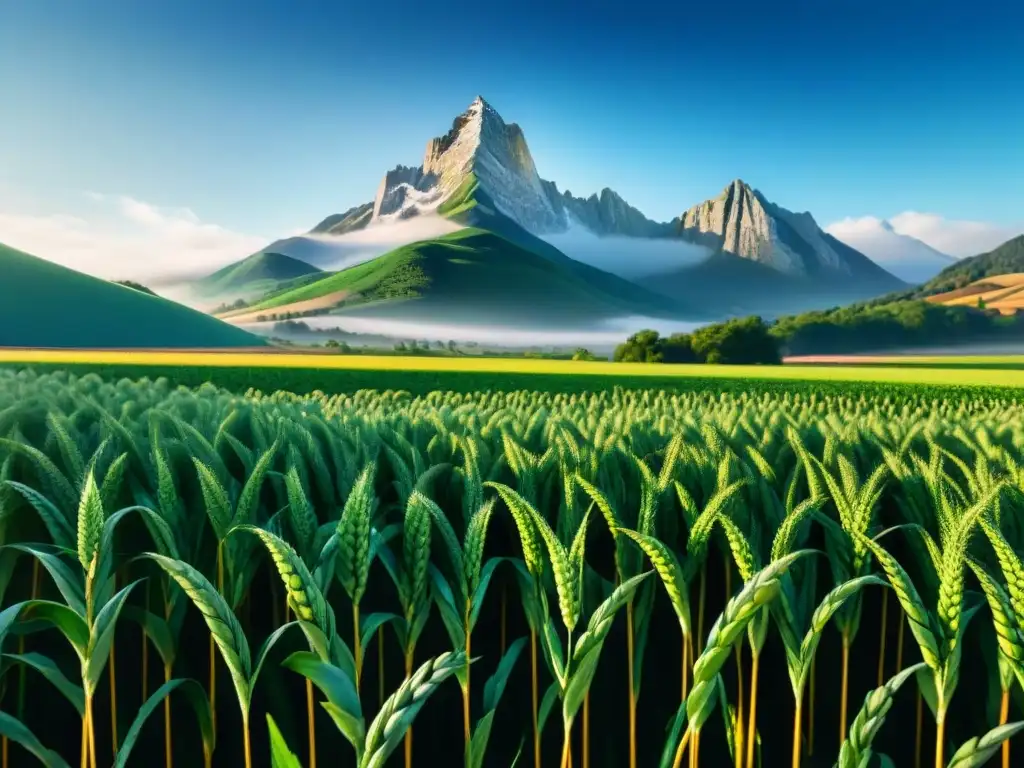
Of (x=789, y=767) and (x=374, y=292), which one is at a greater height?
(x=374, y=292)

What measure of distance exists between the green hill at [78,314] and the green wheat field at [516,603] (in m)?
88.8

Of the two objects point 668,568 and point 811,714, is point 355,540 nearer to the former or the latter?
point 668,568

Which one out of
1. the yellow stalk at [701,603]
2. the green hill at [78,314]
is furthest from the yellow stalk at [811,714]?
the green hill at [78,314]

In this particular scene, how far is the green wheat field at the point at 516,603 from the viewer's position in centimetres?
Answer: 174

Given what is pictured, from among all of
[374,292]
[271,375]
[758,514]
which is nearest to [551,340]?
[374,292]

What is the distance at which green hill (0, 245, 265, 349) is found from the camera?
81.3m

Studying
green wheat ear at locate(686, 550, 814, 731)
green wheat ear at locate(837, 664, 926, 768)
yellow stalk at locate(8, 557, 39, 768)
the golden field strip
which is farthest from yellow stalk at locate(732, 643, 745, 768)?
the golden field strip

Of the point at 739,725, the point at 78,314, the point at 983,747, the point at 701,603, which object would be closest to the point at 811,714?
the point at 739,725

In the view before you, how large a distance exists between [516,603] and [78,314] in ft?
306

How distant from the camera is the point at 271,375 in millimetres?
20766

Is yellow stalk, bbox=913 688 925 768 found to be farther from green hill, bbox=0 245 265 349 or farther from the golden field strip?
green hill, bbox=0 245 265 349

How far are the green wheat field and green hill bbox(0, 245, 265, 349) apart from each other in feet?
291

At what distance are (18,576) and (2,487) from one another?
1.42 ft

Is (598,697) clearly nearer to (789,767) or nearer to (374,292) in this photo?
(789,767)
